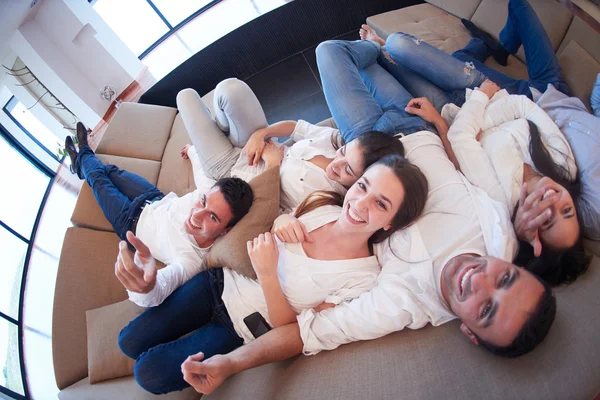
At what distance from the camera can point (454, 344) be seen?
111 cm

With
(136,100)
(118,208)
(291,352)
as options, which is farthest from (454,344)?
(136,100)

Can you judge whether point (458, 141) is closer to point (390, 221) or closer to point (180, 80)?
point (390, 221)

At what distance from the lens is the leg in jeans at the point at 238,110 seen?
188cm

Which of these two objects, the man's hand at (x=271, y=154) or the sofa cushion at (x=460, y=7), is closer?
the man's hand at (x=271, y=154)

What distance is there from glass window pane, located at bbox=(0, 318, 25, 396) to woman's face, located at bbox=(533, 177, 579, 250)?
3247 millimetres

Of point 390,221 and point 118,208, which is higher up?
point 118,208

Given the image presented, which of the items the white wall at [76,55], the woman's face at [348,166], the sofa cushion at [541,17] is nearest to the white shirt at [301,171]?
the woman's face at [348,166]

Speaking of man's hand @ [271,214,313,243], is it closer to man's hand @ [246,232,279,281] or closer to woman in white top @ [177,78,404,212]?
man's hand @ [246,232,279,281]

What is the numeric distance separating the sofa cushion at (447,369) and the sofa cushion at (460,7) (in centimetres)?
224

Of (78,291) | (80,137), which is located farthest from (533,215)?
(80,137)

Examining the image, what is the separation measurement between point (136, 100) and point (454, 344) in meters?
3.56

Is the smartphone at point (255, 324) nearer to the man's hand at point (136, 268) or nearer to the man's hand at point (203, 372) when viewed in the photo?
the man's hand at point (203, 372)

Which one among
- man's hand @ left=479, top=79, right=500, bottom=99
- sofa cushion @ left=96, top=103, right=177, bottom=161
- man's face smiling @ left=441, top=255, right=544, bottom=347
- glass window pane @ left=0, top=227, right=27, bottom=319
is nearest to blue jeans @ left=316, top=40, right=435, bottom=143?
man's hand @ left=479, top=79, right=500, bottom=99

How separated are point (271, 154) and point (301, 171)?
0.26 metres
